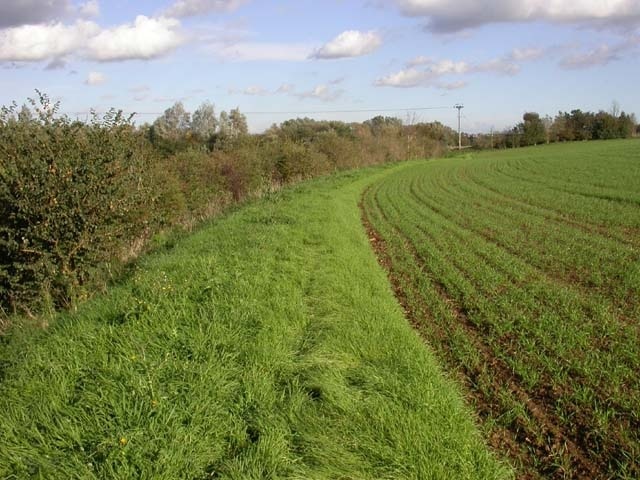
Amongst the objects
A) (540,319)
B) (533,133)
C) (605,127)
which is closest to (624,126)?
(605,127)

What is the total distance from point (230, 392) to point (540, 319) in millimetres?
4454

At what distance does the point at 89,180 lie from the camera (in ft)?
31.2

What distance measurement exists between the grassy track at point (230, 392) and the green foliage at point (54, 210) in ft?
7.69

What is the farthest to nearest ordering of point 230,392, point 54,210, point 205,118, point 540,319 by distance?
1. point 205,118
2. point 54,210
3. point 540,319
4. point 230,392

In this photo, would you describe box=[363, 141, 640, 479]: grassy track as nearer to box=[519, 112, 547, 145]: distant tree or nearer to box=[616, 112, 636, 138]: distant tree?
box=[519, 112, 547, 145]: distant tree

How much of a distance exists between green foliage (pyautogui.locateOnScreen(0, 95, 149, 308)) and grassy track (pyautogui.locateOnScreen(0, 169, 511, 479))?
2.34 m

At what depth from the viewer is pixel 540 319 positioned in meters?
6.61

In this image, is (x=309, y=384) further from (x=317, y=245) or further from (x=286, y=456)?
(x=317, y=245)

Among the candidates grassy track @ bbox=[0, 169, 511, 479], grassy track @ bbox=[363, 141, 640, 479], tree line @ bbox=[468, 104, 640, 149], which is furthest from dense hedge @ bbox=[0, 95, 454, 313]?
tree line @ bbox=[468, 104, 640, 149]

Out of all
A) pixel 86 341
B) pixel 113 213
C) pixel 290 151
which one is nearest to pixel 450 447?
pixel 86 341

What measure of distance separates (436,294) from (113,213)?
6.56 metres

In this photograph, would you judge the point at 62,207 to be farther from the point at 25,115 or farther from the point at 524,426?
the point at 524,426

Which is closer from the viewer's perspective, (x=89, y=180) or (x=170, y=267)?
(x=170, y=267)

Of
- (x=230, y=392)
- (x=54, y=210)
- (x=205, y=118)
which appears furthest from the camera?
(x=205, y=118)
